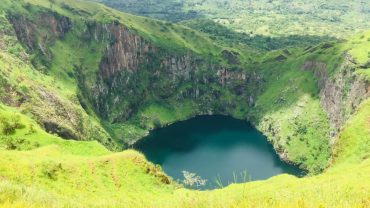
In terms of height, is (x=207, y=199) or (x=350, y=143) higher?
(x=207, y=199)

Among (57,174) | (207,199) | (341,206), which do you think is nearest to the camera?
(341,206)

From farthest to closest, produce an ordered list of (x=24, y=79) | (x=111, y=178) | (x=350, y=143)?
(x=24, y=79), (x=350, y=143), (x=111, y=178)

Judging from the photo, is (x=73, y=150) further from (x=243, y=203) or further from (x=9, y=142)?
(x=243, y=203)

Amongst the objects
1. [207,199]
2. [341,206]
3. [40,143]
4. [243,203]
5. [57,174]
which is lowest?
[40,143]

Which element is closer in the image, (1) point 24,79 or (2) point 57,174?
(2) point 57,174

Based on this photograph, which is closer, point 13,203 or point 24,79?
point 13,203

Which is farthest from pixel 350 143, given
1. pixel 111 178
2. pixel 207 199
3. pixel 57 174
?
pixel 207 199

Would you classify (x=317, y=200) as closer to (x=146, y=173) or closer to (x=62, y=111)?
(x=146, y=173)

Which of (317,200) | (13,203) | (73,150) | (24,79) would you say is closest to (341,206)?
(317,200)

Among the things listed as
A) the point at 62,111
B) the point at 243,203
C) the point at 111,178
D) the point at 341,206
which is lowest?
the point at 62,111
